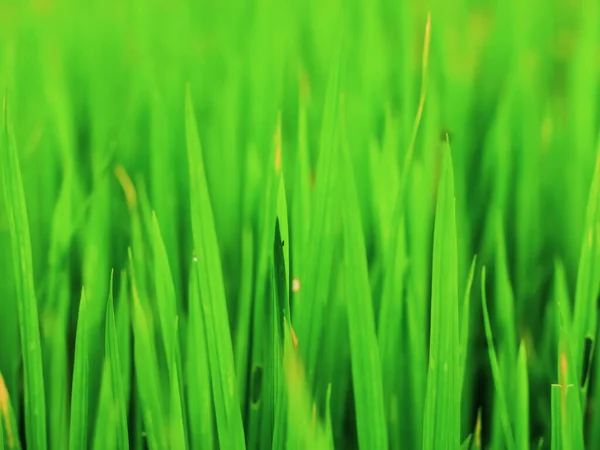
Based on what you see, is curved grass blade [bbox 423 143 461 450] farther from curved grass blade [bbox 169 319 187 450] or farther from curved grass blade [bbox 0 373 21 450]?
curved grass blade [bbox 0 373 21 450]

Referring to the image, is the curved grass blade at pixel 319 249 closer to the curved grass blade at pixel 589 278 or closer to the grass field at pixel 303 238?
the grass field at pixel 303 238

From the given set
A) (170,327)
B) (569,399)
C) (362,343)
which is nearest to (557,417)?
(569,399)

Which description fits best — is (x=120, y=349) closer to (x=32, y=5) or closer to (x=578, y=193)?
(x=578, y=193)

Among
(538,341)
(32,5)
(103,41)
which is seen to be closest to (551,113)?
(538,341)

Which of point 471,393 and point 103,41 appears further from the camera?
point 103,41

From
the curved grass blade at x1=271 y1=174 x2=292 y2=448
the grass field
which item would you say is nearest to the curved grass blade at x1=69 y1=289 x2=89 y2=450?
the grass field

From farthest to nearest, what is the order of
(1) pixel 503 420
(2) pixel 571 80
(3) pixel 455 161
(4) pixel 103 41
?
(4) pixel 103 41
(2) pixel 571 80
(3) pixel 455 161
(1) pixel 503 420
